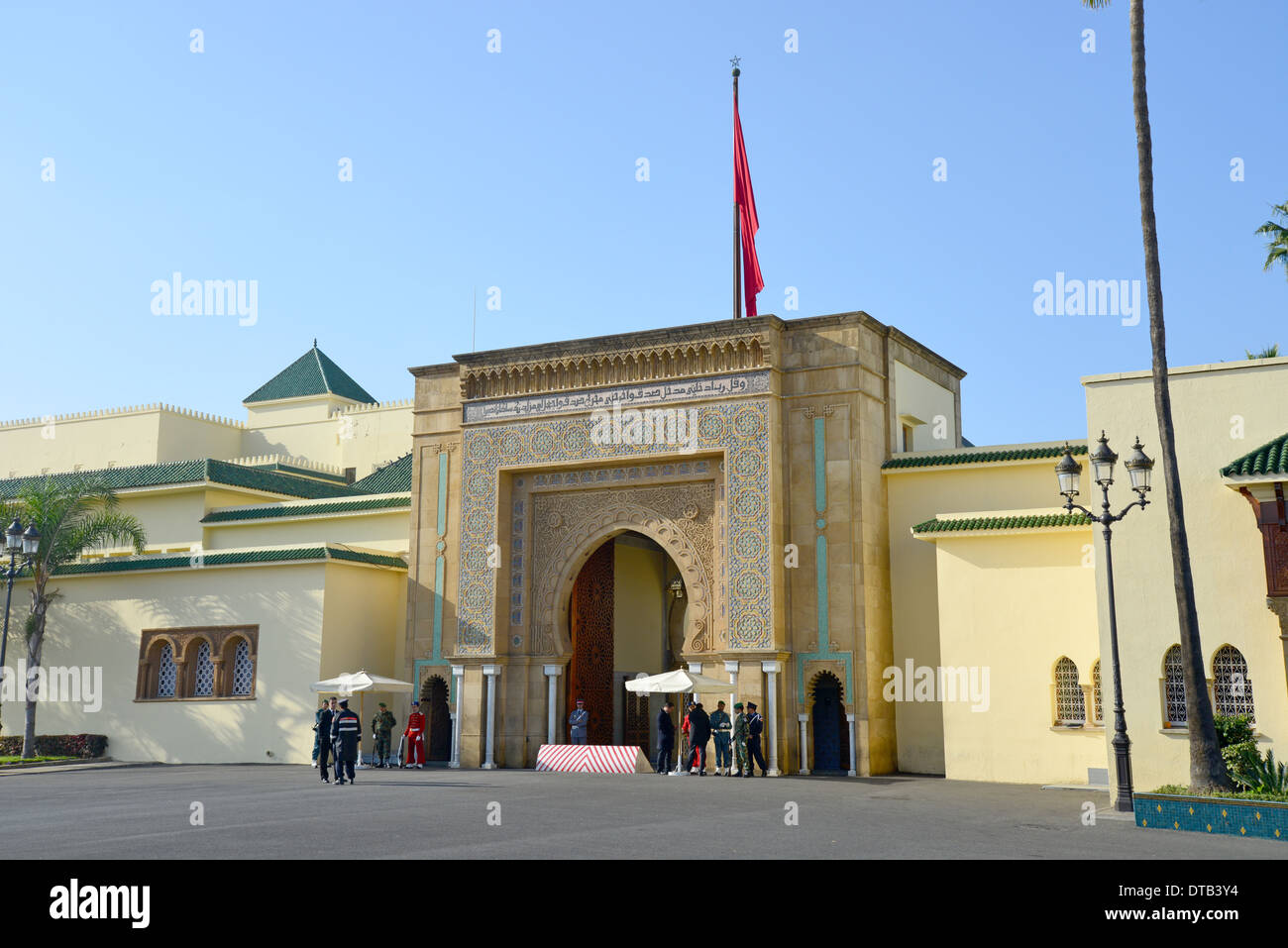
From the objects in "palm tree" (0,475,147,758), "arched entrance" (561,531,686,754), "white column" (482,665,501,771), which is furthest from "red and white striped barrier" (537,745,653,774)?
"palm tree" (0,475,147,758)

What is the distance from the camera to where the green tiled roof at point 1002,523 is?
19.4 metres

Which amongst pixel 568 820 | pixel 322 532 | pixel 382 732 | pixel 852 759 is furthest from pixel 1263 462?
pixel 322 532

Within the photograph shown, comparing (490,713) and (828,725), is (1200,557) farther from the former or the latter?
(490,713)

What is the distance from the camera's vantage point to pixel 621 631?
27031mm

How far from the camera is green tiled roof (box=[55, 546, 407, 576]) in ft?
81.9

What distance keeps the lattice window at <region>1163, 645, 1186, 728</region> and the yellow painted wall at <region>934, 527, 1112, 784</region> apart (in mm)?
3024

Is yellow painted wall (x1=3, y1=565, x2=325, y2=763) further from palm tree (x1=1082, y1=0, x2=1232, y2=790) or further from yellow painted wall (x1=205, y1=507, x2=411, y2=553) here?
palm tree (x1=1082, y1=0, x2=1232, y2=790)

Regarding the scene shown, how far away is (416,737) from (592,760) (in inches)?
151
